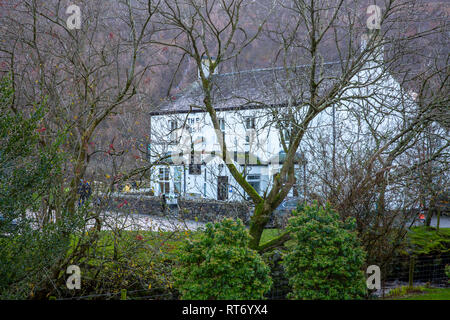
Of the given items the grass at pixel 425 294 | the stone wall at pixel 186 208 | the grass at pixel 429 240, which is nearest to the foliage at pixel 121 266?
the stone wall at pixel 186 208

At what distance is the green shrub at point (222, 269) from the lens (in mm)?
5609

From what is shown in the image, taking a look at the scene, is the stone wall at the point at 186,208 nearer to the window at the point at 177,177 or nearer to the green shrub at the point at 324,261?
the window at the point at 177,177

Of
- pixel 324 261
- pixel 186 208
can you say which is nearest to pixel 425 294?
pixel 324 261

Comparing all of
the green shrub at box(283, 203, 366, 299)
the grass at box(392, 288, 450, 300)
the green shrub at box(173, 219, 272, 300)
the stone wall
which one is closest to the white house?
the stone wall

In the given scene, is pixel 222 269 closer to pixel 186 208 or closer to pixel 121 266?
pixel 121 266

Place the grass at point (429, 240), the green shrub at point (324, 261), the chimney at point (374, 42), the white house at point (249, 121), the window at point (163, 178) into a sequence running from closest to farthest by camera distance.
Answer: the green shrub at point (324, 261), the chimney at point (374, 42), the white house at point (249, 121), the window at point (163, 178), the grass at point (429, 240)

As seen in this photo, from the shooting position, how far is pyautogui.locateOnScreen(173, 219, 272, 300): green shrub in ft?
18.4

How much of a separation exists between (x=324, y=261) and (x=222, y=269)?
5.29 feet

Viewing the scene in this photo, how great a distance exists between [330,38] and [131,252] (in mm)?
6820

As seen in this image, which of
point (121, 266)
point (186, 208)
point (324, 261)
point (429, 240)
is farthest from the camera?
point (429, 240)

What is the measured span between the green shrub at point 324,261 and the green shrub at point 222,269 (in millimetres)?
741

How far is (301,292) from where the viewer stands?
6.20 m

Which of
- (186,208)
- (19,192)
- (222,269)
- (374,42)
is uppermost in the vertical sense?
(374,42)

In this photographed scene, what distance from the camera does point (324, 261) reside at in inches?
239
